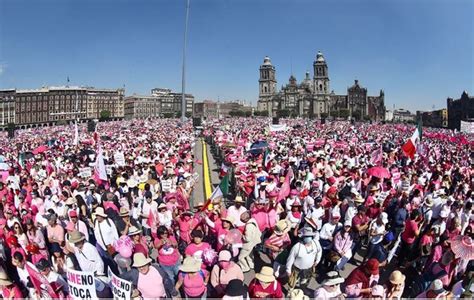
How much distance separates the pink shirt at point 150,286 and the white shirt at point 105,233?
1.60m

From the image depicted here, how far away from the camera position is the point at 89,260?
519 centimetres

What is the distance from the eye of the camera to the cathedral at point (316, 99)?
6245 inches

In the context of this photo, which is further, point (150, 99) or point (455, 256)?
point (150, 99)

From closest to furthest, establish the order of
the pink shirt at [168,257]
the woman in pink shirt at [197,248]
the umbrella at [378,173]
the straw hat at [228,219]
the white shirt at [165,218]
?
the woman in pink shirt at [197,248]
the pink shirt at [168,257]
the straw hat at [228,219]
the white shirt at [165,218]
the umbrella at [378,173]

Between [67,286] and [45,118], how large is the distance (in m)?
143

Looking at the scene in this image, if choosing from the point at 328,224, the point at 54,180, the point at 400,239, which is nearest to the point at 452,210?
the point at 400,239

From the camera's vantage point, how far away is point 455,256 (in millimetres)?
5062

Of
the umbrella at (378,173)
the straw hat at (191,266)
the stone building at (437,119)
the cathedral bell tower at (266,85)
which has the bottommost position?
the straw hat at (191,266)

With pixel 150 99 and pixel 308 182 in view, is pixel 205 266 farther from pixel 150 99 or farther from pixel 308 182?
pixel 150 99

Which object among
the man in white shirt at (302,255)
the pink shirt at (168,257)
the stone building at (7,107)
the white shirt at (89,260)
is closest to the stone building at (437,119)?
the man in white shirt at (302,255)

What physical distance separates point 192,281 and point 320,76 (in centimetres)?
16004

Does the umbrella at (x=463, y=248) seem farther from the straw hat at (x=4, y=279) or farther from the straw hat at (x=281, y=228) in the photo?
the straw hat at (x=4, y=279)

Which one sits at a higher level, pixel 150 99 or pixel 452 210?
pixel 150 99

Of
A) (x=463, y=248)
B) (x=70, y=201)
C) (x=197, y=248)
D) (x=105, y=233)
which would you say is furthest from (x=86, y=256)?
(x=463, y=248)
